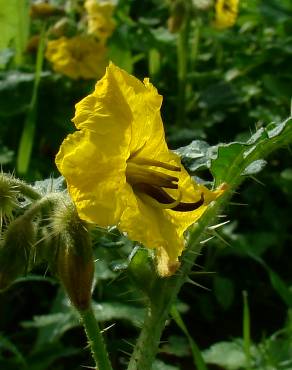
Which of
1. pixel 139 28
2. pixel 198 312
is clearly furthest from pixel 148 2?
pixel 198 312

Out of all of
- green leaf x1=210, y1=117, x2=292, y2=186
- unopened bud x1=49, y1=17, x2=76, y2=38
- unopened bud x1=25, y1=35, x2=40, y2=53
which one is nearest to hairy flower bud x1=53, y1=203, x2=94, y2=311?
green leaf x1=210, y1=117, x2=292, y2=186

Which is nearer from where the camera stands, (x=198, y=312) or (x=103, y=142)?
(x=103, y=142)

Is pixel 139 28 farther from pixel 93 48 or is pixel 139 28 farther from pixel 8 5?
pixel 8 5

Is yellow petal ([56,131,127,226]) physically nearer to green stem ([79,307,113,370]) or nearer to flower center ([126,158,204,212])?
flower center ([126,158,204,212])

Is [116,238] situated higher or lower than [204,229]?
lower

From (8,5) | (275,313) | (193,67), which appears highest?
(8,5)

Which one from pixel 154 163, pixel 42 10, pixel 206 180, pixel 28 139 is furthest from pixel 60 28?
pixel 154 163
